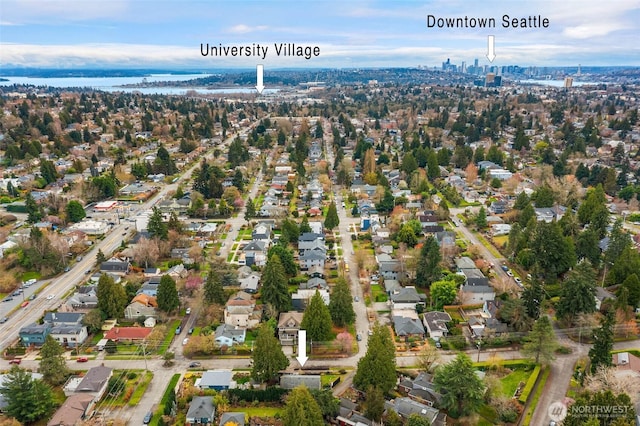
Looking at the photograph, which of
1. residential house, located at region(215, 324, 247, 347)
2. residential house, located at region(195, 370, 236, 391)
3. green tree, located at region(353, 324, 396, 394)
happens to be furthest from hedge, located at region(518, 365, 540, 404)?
residential house, located at region(215, 324, 247, 347)

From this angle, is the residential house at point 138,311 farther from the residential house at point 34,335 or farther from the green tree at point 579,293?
the green tree at point 579,293

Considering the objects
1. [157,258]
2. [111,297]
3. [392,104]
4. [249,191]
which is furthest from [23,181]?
[392,104]

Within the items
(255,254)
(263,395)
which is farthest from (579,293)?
(255,254)

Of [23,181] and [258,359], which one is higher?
[23,181]

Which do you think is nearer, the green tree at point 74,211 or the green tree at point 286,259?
the green tree at point 286,259

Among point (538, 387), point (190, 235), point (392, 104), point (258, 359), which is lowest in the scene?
point (538, 387)

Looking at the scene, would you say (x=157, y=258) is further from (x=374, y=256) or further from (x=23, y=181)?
(x=23, y=181)

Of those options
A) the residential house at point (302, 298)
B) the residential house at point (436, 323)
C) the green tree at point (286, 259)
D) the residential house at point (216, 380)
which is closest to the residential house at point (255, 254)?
the green tree at point (286, 259)
